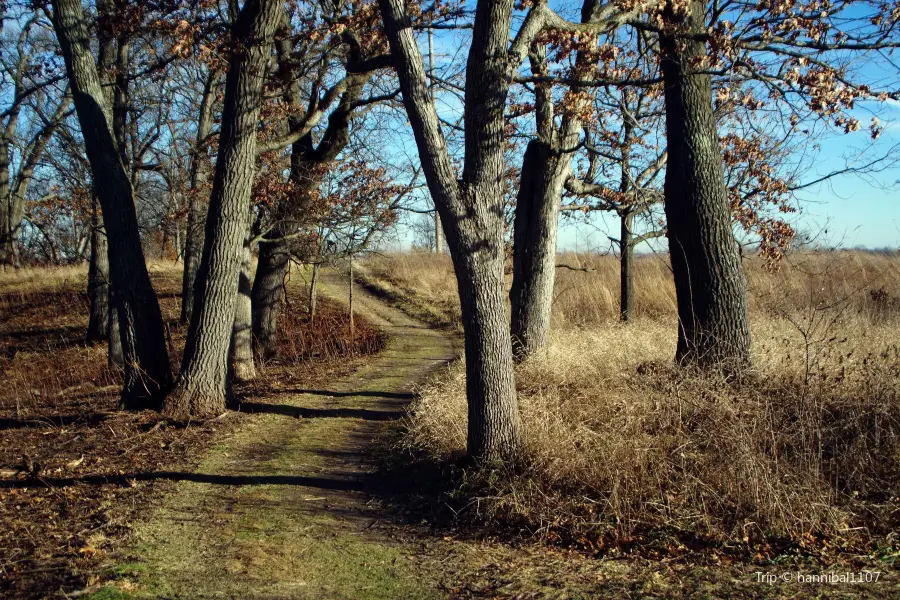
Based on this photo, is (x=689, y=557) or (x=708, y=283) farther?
(x=708, y=283)

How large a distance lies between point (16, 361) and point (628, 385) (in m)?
16.0

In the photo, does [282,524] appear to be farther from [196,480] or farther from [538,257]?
[538,257]

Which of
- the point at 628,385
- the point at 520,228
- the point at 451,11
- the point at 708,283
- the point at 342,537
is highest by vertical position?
the point at 451,11

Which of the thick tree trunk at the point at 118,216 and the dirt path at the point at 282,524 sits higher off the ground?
the thick tree trunk at the point at 118,216

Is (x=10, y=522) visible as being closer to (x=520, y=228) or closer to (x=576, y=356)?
(x=576, y=356)

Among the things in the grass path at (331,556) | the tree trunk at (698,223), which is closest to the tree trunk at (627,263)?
the tree trunk at (698,223)

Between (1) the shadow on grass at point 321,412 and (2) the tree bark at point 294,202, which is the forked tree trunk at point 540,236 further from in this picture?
(2) the tree bark at point 294,202

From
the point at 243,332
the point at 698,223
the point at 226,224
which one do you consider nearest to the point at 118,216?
the point at 226,224

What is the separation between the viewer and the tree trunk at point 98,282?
1608cm

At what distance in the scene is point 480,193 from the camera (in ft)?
18.5

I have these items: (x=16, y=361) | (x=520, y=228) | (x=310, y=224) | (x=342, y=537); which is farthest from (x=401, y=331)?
(x=342, y=537)

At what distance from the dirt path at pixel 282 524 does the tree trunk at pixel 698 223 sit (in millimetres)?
3638

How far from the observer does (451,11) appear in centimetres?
984

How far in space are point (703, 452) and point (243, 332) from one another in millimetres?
8701
